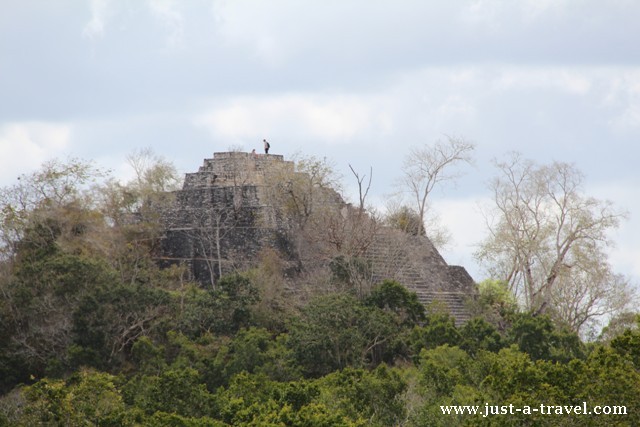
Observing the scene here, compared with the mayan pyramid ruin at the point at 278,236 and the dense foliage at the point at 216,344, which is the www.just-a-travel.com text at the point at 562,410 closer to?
the dense foliage at the point at 216,344

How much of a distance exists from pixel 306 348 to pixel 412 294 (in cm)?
350

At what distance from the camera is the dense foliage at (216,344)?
70.1 feet

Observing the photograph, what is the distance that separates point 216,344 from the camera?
90.8 feet

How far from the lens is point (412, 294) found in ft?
96.3

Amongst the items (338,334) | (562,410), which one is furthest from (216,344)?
(562,410)

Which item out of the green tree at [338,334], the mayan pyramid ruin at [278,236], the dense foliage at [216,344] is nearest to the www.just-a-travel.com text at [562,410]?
the dense foliage at [216,344]

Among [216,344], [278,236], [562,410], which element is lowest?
[562,410]

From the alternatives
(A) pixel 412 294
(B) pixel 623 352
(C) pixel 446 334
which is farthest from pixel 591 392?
(A) pixel 412 294

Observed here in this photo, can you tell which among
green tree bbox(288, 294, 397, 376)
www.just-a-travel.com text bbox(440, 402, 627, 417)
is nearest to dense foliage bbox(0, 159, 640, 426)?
green tree bbox(288, 294, 397, 376)

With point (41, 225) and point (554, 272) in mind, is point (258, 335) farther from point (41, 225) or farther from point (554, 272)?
point (554, 272)

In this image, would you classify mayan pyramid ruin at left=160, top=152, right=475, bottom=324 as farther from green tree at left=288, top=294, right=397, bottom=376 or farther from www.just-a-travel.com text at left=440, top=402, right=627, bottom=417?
www.just-a-travel.com text at left=440, top=402, right=627, bottom=417

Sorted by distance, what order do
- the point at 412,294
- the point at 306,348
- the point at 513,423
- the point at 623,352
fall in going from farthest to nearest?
the point at 412,294
the point at 306,348
the point at 623,352
the point at 513,423

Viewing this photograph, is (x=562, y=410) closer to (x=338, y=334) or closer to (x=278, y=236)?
(x=338, y=334)

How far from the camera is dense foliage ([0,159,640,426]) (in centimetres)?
2136
